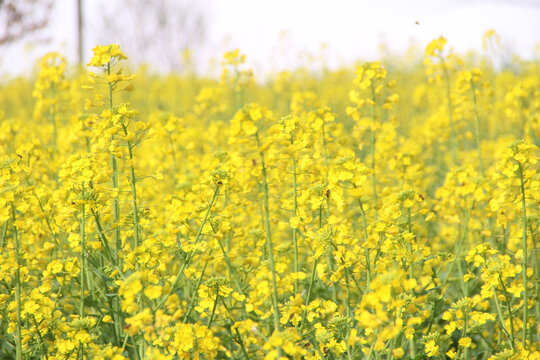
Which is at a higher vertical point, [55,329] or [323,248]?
[323,248]

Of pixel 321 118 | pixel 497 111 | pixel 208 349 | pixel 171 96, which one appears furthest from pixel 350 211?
pixel 171 96

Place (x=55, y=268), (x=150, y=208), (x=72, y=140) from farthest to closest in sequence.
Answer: (x=72, y=140)
(x=150, y=208)
(x=55, y=268)

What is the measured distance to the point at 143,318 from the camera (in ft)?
5.52

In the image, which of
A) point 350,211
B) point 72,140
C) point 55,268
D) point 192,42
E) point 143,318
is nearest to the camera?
point 143,318

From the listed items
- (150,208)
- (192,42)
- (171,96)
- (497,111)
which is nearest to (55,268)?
(150,208)

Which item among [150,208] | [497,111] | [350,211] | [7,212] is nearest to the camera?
[7,212]

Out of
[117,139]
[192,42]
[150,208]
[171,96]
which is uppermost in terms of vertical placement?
[192,42]

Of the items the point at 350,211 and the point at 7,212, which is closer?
the point at 7,212

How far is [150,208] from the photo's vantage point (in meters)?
2.60

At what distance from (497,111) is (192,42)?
77.3ft

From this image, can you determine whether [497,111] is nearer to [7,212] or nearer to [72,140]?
[72,140]

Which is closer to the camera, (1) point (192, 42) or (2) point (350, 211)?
(2) point (350, 211)

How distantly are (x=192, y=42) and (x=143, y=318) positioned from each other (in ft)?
93.7

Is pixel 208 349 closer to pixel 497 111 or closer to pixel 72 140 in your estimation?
pixel 72 140
